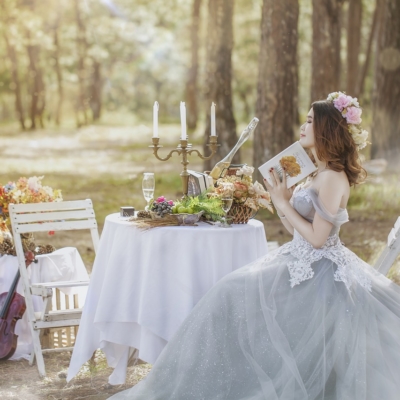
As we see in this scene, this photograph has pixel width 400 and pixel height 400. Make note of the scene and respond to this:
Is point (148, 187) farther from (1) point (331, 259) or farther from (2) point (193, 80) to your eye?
(2) point (193, 80)

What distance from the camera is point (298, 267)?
453 centimetres

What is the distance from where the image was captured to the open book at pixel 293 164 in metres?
4.71

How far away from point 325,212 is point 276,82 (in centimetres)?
752

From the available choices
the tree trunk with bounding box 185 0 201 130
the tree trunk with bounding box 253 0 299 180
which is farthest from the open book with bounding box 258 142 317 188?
the tree trunk with bounding box 185 0 201 130

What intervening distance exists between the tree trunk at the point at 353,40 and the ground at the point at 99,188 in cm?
356

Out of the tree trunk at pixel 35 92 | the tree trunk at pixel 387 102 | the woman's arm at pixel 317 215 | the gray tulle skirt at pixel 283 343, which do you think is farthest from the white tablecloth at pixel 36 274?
the tree trunk at pixel 35 92

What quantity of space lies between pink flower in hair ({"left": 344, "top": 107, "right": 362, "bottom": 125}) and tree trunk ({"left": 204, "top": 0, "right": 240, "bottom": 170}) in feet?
30.3

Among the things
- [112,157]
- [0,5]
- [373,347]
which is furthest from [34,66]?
[373,347]

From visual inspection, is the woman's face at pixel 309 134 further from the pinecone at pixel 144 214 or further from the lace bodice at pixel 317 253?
the pinecone at pixel 144 214

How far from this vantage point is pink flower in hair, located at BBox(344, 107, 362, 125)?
4.58 m

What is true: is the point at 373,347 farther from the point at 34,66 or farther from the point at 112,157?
the point at 34,66

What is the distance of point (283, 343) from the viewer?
4309 millimetres

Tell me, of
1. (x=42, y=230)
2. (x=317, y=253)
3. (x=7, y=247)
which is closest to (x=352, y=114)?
(x=317, y=253)

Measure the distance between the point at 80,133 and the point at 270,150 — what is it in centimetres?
2145
